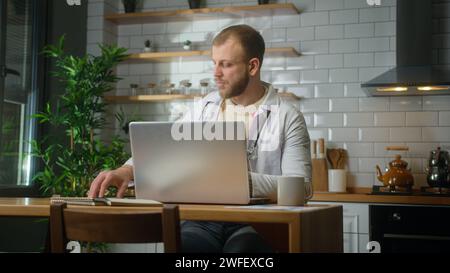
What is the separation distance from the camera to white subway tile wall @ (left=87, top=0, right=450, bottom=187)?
398 centimetres

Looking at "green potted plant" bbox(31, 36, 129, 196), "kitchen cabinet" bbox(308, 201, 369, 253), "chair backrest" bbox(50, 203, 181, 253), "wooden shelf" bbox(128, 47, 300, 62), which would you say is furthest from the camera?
"wooden shelf" bbox(128, 47, 300, 62)

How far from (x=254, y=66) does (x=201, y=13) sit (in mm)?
1955

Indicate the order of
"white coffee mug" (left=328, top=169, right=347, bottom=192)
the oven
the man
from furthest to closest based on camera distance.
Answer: "white coffee mug" (left=328, top=169, right=347, bottom=192), the oven, the man

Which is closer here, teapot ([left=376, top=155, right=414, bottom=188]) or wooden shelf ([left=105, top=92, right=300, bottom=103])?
teapot ([left=376, top=155, right=414, bottom=188])

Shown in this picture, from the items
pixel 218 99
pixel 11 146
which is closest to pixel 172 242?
pixel 218 99

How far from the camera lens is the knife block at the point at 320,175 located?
3967 mm

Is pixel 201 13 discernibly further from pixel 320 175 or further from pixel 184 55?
pixel 320 175

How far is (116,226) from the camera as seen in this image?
4.70ft

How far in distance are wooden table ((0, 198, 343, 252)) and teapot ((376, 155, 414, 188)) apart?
1976 mm

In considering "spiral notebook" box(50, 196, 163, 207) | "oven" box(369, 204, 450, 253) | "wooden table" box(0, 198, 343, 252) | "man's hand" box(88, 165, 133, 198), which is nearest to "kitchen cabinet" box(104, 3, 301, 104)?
"oven" box(369, 204, 450, 253)

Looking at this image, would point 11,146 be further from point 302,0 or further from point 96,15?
point 302,0

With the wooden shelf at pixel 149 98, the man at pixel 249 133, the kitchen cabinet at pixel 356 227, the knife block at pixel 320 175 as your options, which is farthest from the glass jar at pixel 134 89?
the man at pixel 249 133

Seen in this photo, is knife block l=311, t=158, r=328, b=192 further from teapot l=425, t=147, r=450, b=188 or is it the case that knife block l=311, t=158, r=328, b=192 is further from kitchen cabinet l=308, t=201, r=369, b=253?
teapot l=425, t=147, r=450, b=188

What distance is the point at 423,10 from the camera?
387 centimetres
